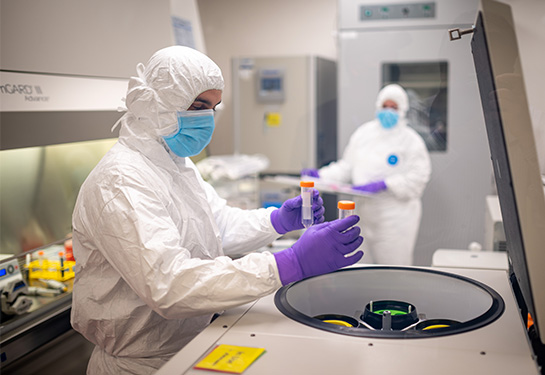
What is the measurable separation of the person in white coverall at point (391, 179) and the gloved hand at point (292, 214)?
1513 millimetres

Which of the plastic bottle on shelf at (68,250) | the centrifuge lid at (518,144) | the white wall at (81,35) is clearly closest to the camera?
the centrifuge lid at (518,144)

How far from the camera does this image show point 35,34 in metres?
1.46

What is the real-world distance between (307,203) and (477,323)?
1.77 feet

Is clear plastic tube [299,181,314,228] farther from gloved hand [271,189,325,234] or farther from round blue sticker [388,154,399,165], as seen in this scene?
round blue sticker [388,154,399,165]

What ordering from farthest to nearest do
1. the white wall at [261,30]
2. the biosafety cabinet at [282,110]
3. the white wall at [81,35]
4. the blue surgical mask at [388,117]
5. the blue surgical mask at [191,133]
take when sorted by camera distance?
the white wall at [261,30] → the biosafety cabinet at [282,110] → the blue surgical mask at [388,117] → the white wall at [81,35] → the blue surgical mask at [191,133]

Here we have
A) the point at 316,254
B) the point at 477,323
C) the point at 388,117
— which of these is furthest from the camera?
the point at 388,117

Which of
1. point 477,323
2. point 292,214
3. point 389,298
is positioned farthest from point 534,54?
point 292,214

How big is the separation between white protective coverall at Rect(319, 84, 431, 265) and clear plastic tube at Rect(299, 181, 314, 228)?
1.56 meters

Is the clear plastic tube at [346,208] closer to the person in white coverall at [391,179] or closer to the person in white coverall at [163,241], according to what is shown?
the person in white coverall at [163,241]

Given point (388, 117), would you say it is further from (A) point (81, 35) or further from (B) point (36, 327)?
(B) point (36, 327)

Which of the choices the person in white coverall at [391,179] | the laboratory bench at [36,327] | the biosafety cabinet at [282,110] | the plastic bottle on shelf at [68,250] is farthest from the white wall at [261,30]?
the laboratory bench at [36,327]

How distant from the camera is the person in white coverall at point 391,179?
2.94m

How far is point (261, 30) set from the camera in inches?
169

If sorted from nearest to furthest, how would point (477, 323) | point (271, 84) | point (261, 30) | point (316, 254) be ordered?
point (477, 323) → point (316, 254) → point (271, 84) → point (261, 30)
